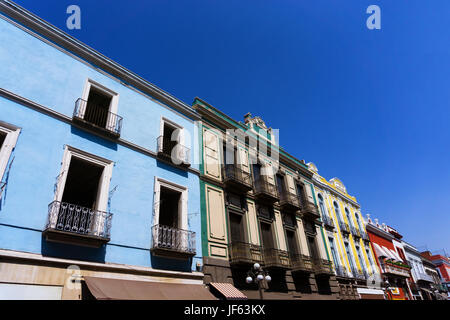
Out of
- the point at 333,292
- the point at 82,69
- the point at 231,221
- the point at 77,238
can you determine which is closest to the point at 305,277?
the point at 333,292

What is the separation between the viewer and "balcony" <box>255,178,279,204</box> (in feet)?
47.5

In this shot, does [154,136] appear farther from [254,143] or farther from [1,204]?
[254,143]

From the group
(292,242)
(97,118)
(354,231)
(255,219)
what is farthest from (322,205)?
(97,118)

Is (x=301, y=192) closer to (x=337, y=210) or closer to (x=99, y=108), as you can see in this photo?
(x=337, y=210)

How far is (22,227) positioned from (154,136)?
565 centimetres

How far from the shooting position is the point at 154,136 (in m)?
11.5

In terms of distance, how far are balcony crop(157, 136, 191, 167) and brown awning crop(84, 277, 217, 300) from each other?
4.64 meters

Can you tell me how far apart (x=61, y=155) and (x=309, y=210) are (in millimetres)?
13901

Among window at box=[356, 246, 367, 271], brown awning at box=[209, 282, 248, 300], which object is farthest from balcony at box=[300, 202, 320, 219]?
brown awning at box=[209, 282, 248, 300]

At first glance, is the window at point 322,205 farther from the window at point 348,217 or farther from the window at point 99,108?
the window at point 99,108

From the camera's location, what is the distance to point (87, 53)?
10508mm

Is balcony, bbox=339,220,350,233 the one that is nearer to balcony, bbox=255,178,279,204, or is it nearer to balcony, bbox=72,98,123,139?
balcony, bbox=255,178,279,204

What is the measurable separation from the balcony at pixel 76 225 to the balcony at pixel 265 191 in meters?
7.97
